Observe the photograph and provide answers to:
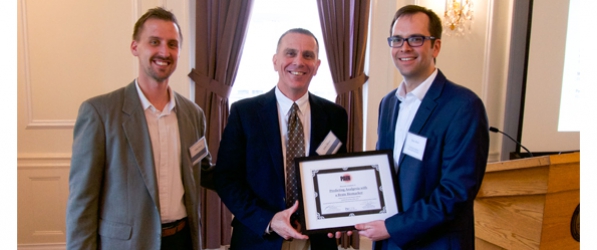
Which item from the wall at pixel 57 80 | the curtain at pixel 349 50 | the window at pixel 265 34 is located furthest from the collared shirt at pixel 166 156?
the curtain at pixel 349 50

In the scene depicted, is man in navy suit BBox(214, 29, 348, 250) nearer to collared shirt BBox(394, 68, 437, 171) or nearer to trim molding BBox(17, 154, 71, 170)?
collared shirt BBox(394, 68, 437, 171)

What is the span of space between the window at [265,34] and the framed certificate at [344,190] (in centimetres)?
223

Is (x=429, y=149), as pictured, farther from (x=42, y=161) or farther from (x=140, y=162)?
(x=42, y=161)

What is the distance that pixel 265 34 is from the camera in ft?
12.1

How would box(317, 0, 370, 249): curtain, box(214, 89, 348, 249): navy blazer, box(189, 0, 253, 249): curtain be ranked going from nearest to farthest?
1. box(214, 89, 348, 249): navy blazer
2. box(189, 0, 253, 249): curtain
3. box(317, 0, 370, 249): curtain

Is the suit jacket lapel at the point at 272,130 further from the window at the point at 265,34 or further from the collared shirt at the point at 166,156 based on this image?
the window at the point at 265,34

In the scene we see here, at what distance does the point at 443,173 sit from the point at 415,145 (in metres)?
0.15

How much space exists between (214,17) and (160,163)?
2153 mm

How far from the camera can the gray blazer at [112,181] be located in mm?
1447

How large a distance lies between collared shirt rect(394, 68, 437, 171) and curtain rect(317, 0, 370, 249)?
1977 millimetres

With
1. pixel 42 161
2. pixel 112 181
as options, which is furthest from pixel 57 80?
pixel 112 181

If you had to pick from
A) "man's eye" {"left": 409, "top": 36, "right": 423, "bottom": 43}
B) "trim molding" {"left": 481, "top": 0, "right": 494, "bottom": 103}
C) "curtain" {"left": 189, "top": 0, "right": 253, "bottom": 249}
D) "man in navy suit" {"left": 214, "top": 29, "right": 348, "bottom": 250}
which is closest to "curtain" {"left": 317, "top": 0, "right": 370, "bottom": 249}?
"curtain" {"left": 189, "top": 0, "right": 253, "bottom": 249}

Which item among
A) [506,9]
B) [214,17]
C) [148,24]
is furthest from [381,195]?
[506,9]

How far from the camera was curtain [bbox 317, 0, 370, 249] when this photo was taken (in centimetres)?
350
